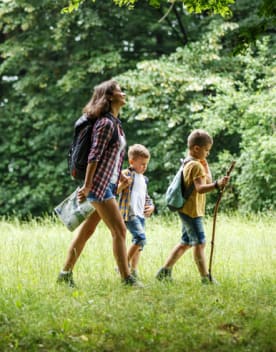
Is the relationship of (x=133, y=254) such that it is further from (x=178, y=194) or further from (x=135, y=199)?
(x=178, y=194)

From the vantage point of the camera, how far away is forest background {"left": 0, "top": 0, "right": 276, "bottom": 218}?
13969 millimetres

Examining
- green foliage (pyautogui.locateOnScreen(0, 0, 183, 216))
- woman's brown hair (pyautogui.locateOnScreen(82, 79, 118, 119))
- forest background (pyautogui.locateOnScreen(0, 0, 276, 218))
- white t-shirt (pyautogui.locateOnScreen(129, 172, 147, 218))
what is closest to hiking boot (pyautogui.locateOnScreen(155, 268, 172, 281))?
white t-shirt (pyautogui.locateOnScreen(129, 172, 147, 218))

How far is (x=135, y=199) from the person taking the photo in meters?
6.58

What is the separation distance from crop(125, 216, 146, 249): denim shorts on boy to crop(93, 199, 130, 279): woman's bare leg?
475 mm

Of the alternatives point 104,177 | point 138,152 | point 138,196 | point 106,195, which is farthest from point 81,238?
point 138,152

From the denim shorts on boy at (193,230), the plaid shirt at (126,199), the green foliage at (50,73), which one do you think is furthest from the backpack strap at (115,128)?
the green foliage at (50,73)

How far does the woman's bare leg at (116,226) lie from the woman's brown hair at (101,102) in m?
0.79

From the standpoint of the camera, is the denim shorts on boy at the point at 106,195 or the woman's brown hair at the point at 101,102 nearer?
the denim shorts on boy at the point at 106,195

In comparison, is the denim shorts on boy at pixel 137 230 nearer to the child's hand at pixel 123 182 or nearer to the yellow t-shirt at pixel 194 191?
the child's hand at pixel 123 182

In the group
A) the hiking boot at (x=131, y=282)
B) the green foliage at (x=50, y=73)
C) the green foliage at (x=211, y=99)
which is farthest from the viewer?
the green foliage at (x=50, y=73)

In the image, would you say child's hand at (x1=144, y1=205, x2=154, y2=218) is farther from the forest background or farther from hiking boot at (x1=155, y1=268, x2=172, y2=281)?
the forest background

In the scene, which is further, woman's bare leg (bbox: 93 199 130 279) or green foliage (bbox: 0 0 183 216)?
green foliage (bbox: 0 0 183 216)

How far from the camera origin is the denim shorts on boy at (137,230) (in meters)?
6.48

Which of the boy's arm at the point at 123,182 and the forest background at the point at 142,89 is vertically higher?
the forest background at the point at 142,89
